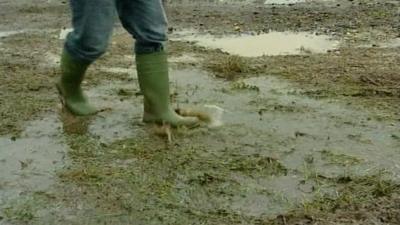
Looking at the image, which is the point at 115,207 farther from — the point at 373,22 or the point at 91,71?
the point at 373,22

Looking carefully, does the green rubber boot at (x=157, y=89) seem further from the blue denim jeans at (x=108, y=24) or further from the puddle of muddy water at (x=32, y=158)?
the puddle of muddy water at (x=32, y=158)

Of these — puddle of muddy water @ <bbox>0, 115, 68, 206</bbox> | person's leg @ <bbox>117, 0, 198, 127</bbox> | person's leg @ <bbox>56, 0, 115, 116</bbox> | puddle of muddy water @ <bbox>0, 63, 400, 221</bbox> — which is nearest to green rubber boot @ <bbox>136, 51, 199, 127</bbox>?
person's leg @ <bbox>117, 0, 198, 127</bbox>

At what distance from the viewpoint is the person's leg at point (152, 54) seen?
445 cm

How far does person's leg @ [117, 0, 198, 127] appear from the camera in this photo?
4445 millimetres

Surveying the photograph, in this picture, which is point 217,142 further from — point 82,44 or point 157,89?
point 82,44

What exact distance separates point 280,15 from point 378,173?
15.6ft

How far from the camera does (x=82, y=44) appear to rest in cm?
443

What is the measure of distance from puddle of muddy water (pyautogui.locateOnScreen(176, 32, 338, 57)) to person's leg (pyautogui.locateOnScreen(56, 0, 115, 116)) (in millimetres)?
2091

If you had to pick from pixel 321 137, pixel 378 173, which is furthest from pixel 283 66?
pixel 378 173

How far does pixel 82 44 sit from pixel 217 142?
903mm

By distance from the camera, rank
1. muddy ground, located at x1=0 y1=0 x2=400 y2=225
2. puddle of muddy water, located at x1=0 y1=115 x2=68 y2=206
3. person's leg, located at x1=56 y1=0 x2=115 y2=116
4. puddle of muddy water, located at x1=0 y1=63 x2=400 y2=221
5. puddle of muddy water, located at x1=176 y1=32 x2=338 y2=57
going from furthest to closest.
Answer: puddle of muddy water, located at x1=176 y1=32 x2=338 y2=57 < person's leg, located at x1=56 y1=0 x2=115 y2=116 < puddle of muddy water, located at x1=0 y1=115 x2=68 y2=206 < puddle of muddy water, located at x1=0 y1=63 x2=400 y2=221 < muddy ground, located at x1=0 y1=0 x2=400 y2=225

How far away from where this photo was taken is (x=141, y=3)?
174 inches

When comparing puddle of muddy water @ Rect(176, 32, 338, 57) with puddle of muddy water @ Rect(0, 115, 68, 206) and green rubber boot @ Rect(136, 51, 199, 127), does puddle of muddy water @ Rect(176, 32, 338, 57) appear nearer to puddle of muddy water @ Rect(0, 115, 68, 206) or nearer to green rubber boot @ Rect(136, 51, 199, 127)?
green rubber boot @ Rect(136, 51, 199, 127)

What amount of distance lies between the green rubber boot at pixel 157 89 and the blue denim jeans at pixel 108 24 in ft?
0.18
